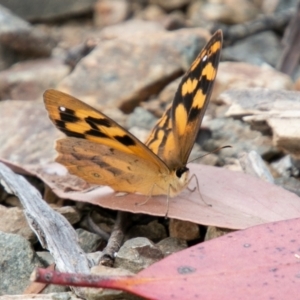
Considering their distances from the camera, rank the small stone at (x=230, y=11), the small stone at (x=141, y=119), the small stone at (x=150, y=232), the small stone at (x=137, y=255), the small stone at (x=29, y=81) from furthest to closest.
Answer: the small stone at (x=230, y=11) < the small stone at (x=29, y=81) < the small stone at (x=141, y=119) < the small stone at (x=150, y=232) < the small stone at (x=137, y=255)

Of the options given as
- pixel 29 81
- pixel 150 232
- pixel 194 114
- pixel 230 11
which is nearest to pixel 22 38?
pixel 29 81

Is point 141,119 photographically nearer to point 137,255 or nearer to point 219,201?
point 219,201

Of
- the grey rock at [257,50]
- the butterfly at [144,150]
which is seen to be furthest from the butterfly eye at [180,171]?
the grey rock at [257,50]

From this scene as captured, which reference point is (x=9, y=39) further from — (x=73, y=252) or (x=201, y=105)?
(x=73, y=252)

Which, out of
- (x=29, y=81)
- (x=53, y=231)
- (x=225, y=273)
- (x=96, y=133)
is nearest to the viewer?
(x=225, y=273)

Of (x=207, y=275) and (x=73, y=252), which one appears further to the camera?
(x=73, y=252)

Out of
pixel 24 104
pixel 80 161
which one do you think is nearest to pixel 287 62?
pixel 24 104

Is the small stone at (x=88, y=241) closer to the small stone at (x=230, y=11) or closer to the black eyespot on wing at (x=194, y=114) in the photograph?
the black eyespot on wing at (x=194, y=114)
